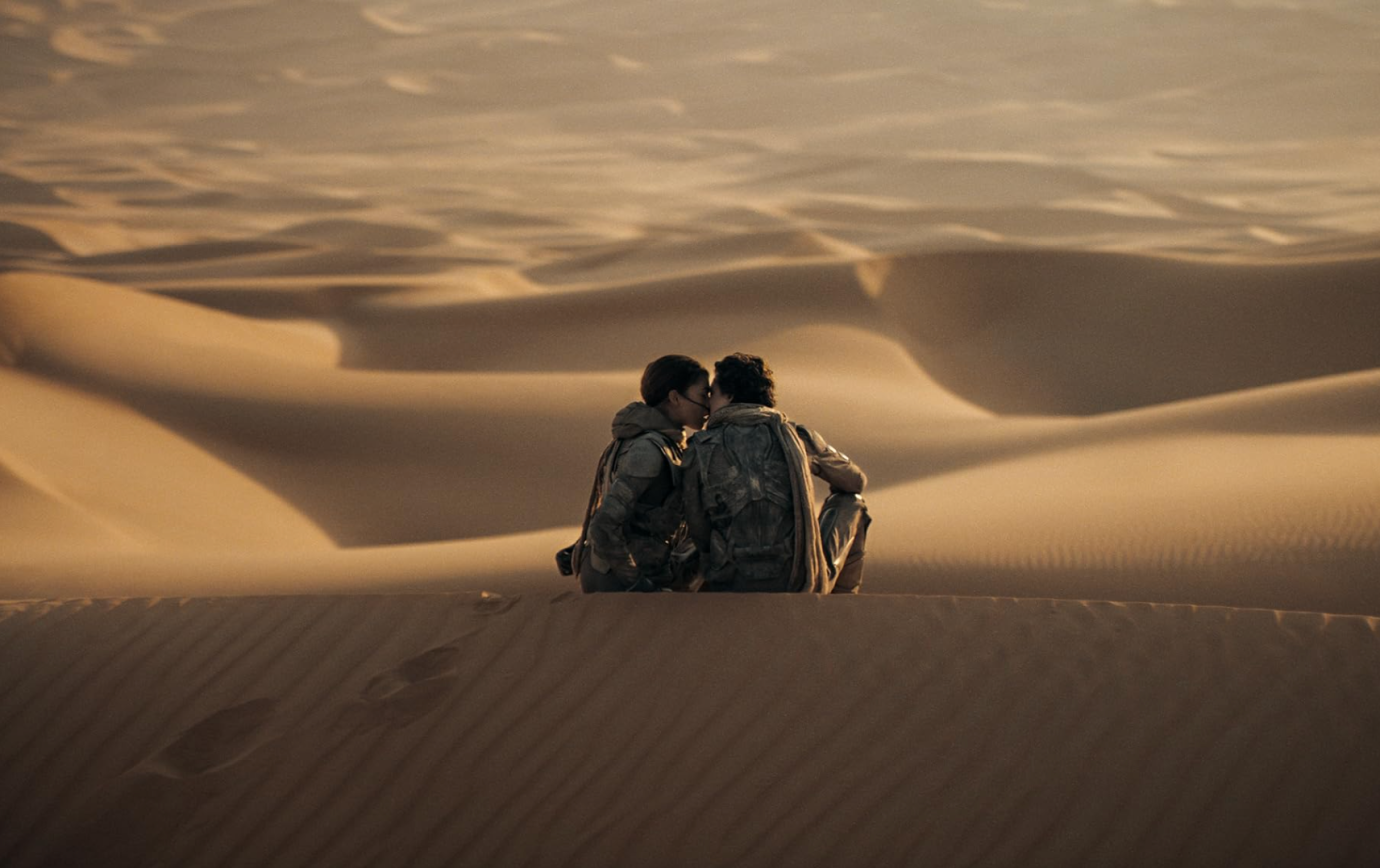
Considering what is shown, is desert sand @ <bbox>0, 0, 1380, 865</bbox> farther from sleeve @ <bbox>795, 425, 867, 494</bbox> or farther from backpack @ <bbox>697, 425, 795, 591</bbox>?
sleeve @ <bbox>795, 425, 867, 494</bbox>

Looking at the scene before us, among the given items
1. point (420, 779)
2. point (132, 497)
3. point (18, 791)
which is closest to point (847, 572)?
point (420, 779)

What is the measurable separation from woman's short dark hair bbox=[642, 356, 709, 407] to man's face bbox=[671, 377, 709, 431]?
0.06 ft

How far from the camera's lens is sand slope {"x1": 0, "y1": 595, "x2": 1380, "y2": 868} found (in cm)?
418

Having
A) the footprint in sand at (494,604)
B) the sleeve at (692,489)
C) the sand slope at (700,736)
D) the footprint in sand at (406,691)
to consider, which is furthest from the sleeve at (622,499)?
the footprint in sand at (406,691)

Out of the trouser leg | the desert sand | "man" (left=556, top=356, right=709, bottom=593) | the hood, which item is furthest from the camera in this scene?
A: the trouser leg

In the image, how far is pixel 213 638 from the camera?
5.22m

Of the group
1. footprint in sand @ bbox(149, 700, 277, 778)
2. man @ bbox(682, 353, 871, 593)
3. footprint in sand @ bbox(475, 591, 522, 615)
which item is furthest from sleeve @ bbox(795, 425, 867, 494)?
footprint in sand @ bbox(149, 700, 277, 778)

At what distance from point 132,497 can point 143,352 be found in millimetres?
4606

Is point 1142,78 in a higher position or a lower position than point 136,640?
higher

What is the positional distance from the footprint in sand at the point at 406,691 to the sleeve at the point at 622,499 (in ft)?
2.30

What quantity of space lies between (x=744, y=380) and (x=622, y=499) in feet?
2.12

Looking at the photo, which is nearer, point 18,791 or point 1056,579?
point 18,791

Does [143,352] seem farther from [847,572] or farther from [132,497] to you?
[847,572]

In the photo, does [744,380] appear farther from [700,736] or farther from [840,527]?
[700,736]
